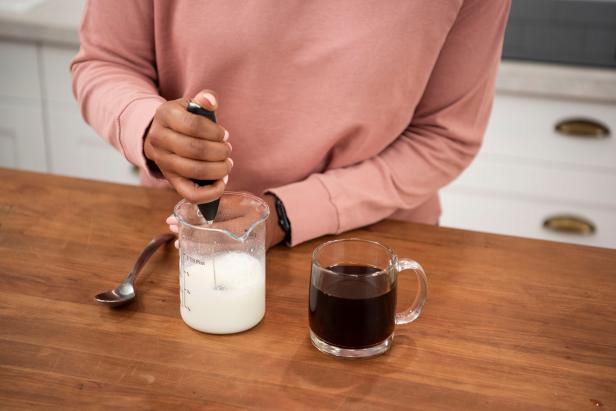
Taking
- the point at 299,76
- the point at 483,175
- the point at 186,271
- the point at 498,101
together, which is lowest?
the point at 483,175

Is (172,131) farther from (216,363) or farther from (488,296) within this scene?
(488,296)

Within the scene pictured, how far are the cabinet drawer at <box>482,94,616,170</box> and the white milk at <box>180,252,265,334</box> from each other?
1.18m

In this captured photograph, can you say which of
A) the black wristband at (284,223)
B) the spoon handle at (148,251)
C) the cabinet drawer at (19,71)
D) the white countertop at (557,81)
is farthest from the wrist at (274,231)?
the cabinet drawer at (19,71)

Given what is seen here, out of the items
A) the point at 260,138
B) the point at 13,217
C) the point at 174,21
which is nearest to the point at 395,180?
the point at 260,138

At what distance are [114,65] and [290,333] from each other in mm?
545

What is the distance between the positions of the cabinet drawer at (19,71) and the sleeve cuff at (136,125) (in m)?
1.15

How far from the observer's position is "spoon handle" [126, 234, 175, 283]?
2.96 feet

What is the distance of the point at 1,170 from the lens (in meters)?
1.20

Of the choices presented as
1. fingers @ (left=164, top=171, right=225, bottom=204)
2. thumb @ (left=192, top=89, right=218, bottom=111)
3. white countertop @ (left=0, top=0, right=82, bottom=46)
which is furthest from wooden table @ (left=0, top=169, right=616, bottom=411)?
white countertop @ (left=0, top=0, right=82, bottom=46)

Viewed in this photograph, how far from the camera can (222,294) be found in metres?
0.81

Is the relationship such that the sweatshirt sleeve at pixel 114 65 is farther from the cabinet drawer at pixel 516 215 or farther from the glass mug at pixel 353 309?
the cabinet drawer at pixel 516 215

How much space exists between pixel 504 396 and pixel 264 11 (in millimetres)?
602

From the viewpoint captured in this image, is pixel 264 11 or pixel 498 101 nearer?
pixel 264 11

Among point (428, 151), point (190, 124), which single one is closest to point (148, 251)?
point (190, 124)
